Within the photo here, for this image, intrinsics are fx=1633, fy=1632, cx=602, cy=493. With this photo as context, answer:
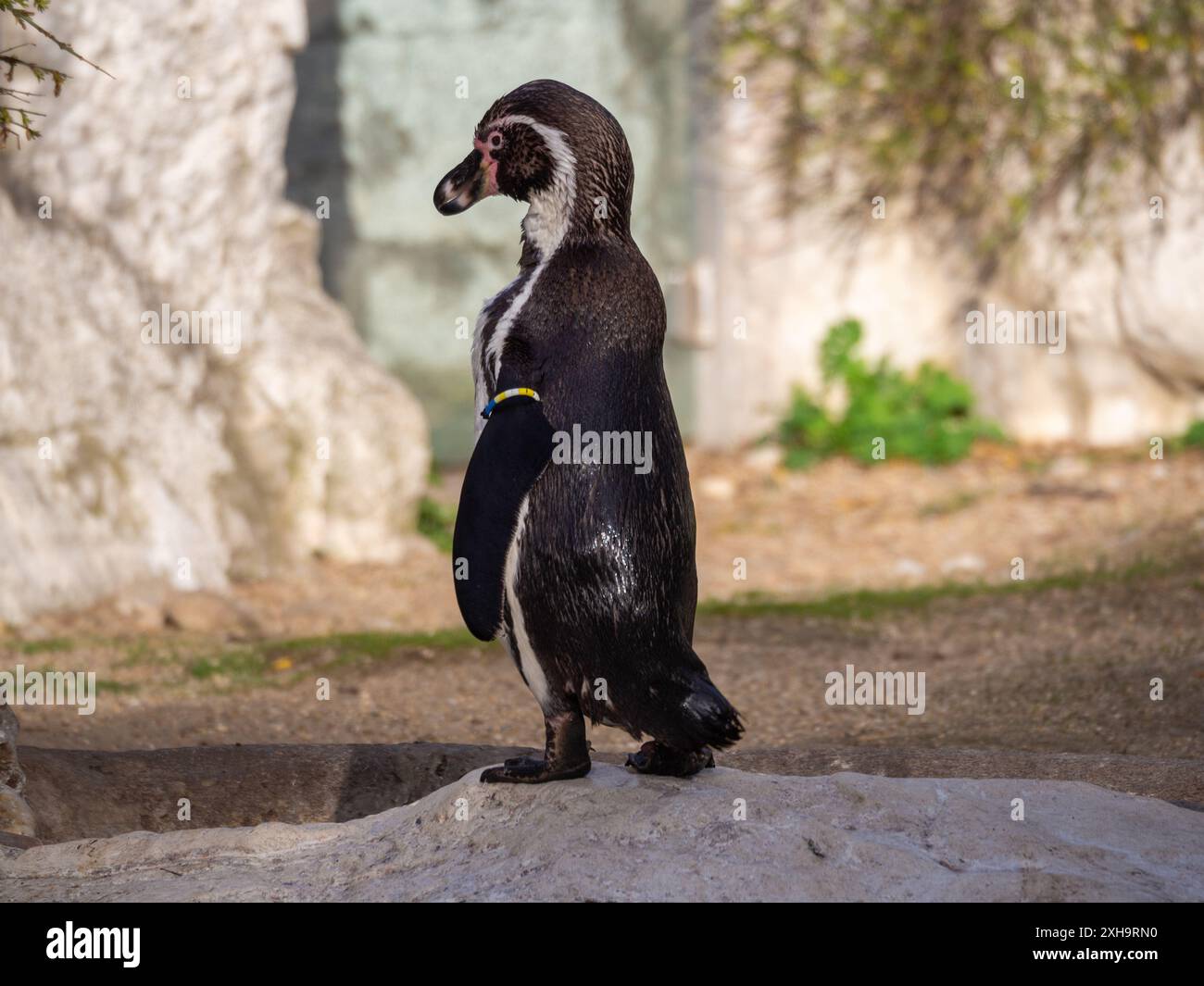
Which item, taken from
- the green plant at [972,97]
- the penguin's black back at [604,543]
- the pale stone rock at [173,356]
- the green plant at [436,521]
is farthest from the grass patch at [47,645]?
the green plant at [972,97]

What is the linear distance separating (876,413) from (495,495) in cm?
753

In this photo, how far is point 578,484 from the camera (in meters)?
3.44

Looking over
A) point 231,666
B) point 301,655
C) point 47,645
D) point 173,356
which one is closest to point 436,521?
point 173,356

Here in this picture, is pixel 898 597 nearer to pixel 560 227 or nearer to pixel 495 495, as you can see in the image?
pixel 560 227

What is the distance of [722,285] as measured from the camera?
1115cm

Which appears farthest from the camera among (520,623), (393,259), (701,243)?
(701,243)

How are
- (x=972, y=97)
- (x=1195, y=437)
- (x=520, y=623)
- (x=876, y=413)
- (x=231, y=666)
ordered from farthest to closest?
(x=876, y=413), (x=972, y=97), (x=1195, y=437), (x=231, y=666), (x=520, y=623)

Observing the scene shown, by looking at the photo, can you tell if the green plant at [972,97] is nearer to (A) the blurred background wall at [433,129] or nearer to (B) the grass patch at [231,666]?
(A) the blurred background wall at [433,129]

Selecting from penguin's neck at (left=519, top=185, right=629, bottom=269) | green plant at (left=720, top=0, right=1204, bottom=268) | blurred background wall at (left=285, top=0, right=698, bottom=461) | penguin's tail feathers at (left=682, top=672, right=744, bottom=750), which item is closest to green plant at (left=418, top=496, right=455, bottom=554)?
blurred background wall at (left=285, top=0, right=698, bottom=461)

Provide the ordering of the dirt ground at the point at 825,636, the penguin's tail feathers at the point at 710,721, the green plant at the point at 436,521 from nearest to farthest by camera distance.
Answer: the penguin's tail feathers at the point at 710,721
the dirt ground at the point at 825,636
the green plant at the point at 436,521

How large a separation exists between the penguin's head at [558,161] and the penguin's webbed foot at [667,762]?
3.89ft

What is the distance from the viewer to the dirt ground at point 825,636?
569cm
